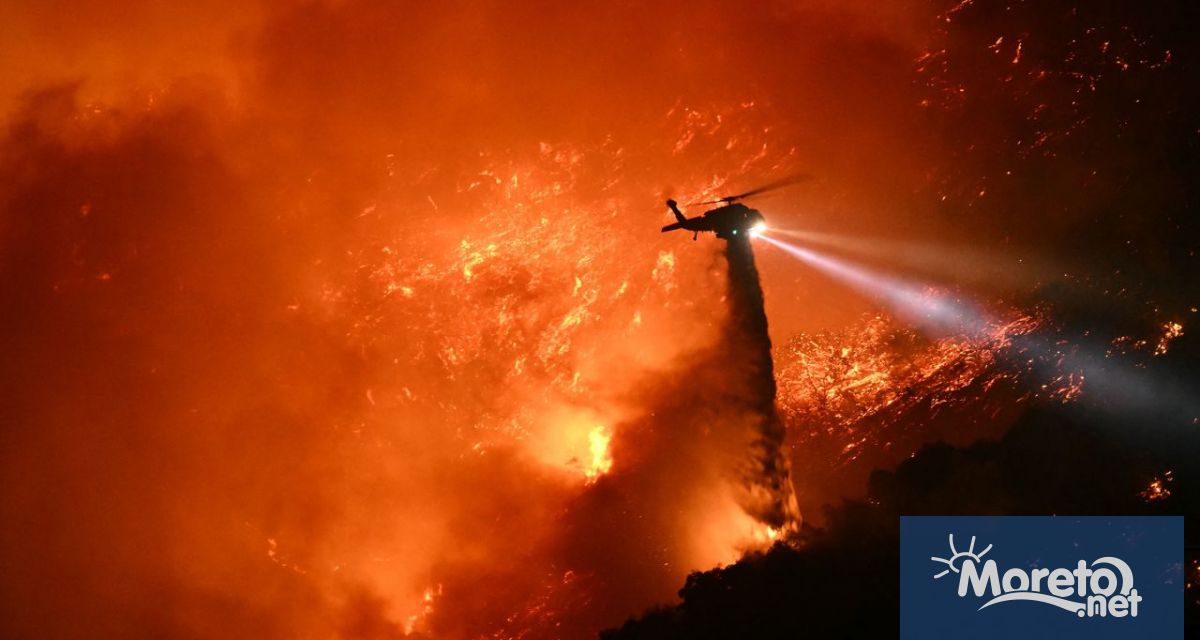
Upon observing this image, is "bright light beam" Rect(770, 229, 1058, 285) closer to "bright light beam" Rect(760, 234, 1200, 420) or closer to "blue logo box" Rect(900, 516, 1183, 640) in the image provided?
"bright light beam" Rect(760, 234, 1200, 420)

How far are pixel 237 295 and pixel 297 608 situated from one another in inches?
431

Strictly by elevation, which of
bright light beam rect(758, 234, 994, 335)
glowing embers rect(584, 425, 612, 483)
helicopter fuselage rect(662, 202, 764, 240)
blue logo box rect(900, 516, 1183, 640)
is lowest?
blue logo box rect(900, 516, 1183, 640)

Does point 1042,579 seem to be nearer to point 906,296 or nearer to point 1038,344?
point 1038,344

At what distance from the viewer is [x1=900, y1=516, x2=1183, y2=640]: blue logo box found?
53.3ft

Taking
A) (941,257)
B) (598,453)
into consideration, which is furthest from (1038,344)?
(598,453)

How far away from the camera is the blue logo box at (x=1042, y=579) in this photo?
53.3ft

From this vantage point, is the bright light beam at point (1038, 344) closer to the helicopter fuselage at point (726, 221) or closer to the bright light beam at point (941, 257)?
the bright light beam at point (941, 257)

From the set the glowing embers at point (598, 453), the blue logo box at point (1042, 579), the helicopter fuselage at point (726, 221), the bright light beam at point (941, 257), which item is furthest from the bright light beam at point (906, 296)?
the glowing embers at point (598, 453)

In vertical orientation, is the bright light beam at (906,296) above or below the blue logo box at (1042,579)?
above

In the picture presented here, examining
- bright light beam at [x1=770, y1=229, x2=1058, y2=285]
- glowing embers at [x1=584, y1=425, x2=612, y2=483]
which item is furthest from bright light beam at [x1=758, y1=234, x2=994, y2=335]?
glowing embers at [x1=584, y1=425, x2=612, y2=483]

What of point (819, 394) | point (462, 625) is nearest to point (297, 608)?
point (462, 625)

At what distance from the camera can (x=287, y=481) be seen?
93.6 feet

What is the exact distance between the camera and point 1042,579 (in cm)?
1664

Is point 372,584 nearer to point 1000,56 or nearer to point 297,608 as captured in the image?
point 297,608
